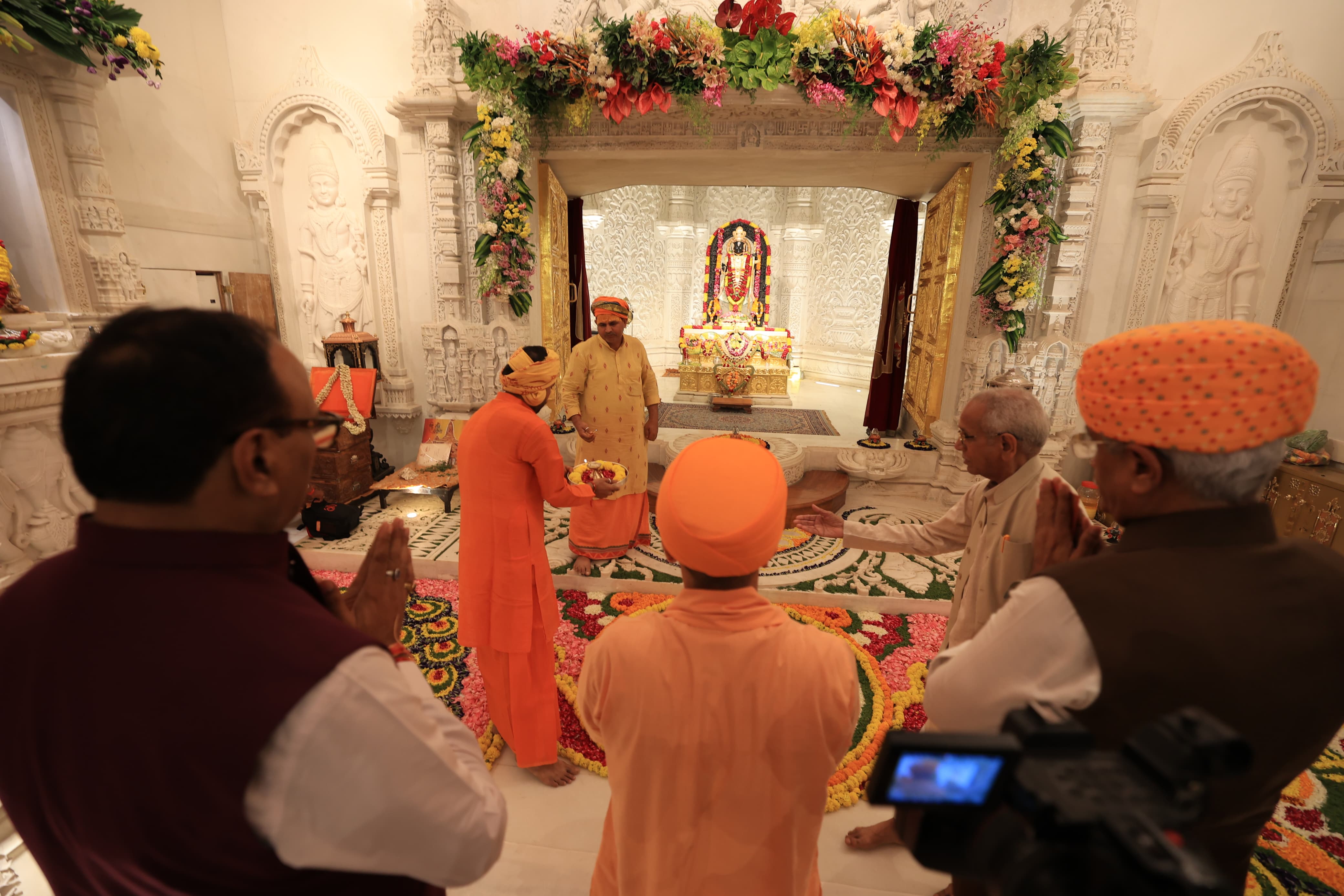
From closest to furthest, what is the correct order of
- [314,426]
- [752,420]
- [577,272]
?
1. [314,426]
2. [577,272]
3. [752,420]

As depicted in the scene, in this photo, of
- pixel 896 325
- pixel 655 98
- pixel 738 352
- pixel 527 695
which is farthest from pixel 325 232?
pixel 896 325

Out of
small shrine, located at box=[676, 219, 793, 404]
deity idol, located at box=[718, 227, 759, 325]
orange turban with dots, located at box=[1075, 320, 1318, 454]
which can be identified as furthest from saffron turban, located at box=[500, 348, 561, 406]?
deity idol, located at box=[718, 227, 759, 325]

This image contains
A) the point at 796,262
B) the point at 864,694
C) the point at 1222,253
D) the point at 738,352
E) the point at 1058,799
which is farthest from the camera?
the point at 796,262

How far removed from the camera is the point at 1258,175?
430cm

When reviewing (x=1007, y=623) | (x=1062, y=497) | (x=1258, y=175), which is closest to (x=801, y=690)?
(x=1007, y=623)

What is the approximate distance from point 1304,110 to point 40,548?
8.42m

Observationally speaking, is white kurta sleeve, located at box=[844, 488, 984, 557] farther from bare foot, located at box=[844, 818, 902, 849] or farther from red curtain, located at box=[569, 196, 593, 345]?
red curtain, located at box=[569, 196, 593, 345]

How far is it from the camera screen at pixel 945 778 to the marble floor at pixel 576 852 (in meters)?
1.59

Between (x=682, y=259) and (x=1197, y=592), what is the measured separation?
35.9 ft

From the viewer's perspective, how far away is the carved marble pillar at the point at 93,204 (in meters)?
3.83

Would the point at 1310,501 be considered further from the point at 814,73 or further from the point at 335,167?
the point at 335,167

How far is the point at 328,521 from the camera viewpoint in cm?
416

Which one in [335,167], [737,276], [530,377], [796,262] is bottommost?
[530,377]

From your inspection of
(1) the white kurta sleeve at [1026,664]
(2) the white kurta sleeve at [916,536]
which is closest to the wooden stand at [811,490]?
(2) the white kurta sleeve at [916,536]
